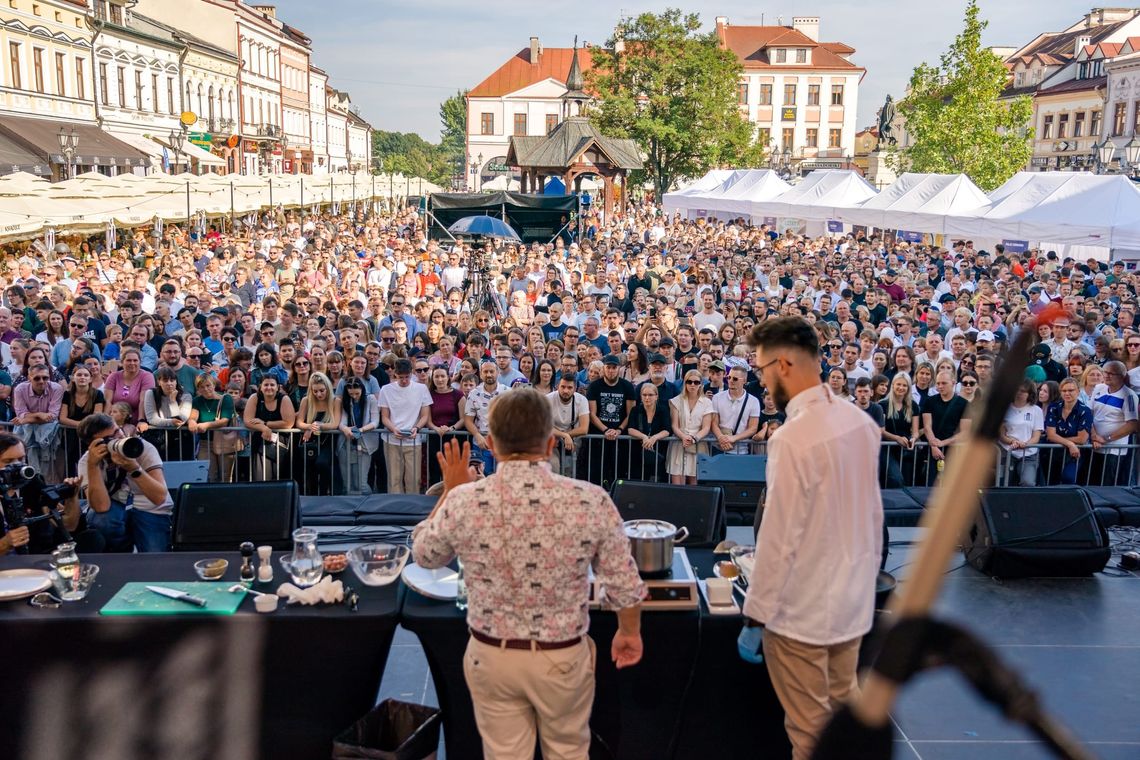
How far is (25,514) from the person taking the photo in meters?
5.50

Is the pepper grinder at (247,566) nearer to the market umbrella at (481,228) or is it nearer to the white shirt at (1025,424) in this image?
the white shirt at (1025,424)

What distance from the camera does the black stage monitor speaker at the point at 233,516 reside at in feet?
19.5

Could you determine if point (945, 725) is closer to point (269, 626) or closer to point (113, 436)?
point (269, 626)

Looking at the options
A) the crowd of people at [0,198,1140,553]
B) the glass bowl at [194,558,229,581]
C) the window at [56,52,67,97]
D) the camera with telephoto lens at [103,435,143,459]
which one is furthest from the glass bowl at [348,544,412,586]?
the window at [56,52,67,97]

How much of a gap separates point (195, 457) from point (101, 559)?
3890 millimetres

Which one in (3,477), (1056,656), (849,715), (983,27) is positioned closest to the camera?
(849,715)

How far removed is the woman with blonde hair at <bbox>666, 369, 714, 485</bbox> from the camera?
8.52 meters

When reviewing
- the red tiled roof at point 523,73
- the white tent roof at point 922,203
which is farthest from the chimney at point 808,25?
the white tent roof at point 922,203

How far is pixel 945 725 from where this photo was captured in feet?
16.3

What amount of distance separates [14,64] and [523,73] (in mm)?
57851

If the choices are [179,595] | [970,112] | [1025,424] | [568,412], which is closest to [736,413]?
[568,412]

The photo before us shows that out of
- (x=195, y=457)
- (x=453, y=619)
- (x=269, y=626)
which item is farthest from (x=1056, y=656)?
(x=195, y=457)

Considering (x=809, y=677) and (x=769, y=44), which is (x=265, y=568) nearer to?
(x=809, y=677)

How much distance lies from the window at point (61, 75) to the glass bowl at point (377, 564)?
4030 cm
